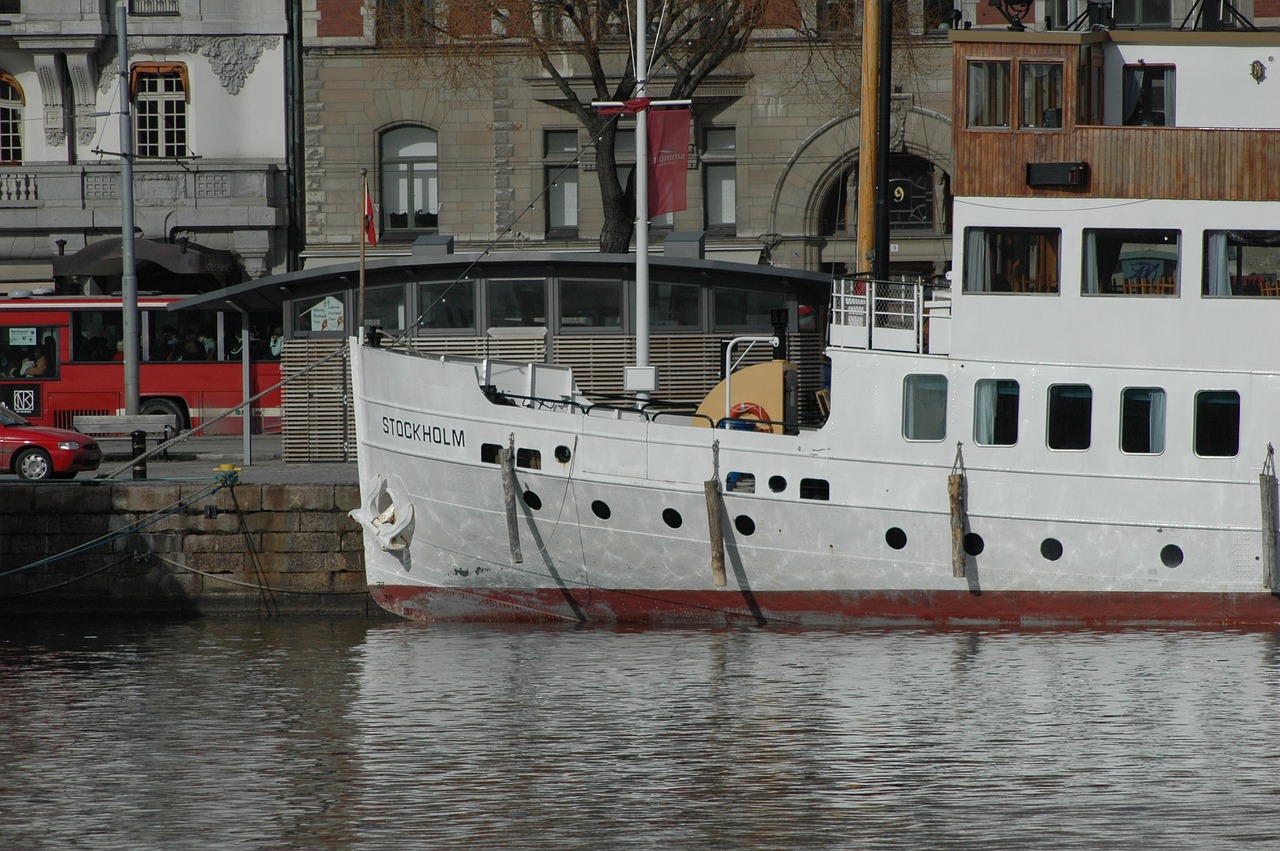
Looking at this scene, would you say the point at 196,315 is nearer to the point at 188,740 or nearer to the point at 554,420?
the point at 554,420

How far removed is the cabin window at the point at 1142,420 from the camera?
1820cm

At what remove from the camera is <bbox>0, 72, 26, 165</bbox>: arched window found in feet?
137

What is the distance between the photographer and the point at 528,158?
40.0 m

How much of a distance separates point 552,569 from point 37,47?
2694 centimetres

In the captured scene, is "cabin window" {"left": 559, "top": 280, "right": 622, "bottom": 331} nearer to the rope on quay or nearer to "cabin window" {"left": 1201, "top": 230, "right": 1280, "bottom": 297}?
the rope on quay

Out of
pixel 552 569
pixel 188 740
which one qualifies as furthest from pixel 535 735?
pixel 552 569

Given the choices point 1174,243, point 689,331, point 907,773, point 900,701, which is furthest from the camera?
point 689,331

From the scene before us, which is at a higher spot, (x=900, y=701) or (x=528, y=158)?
(x=528, y=158)

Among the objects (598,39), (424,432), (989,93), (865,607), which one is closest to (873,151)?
(989,93)

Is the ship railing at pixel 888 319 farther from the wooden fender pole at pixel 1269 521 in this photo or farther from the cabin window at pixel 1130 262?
the wooden fender pole at pixel 1269 521

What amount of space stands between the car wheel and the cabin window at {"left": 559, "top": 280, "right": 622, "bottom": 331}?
24.6 ft

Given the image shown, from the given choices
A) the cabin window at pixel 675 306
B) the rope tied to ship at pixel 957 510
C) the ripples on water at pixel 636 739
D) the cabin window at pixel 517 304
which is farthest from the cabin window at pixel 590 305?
the rope tied to ship at pixel 957 510

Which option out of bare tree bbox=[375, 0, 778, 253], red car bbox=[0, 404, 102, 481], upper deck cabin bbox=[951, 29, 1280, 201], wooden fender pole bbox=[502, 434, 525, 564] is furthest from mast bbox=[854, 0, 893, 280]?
red car bbox=[0, 404, 102, 481]

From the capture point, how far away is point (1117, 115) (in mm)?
18984
